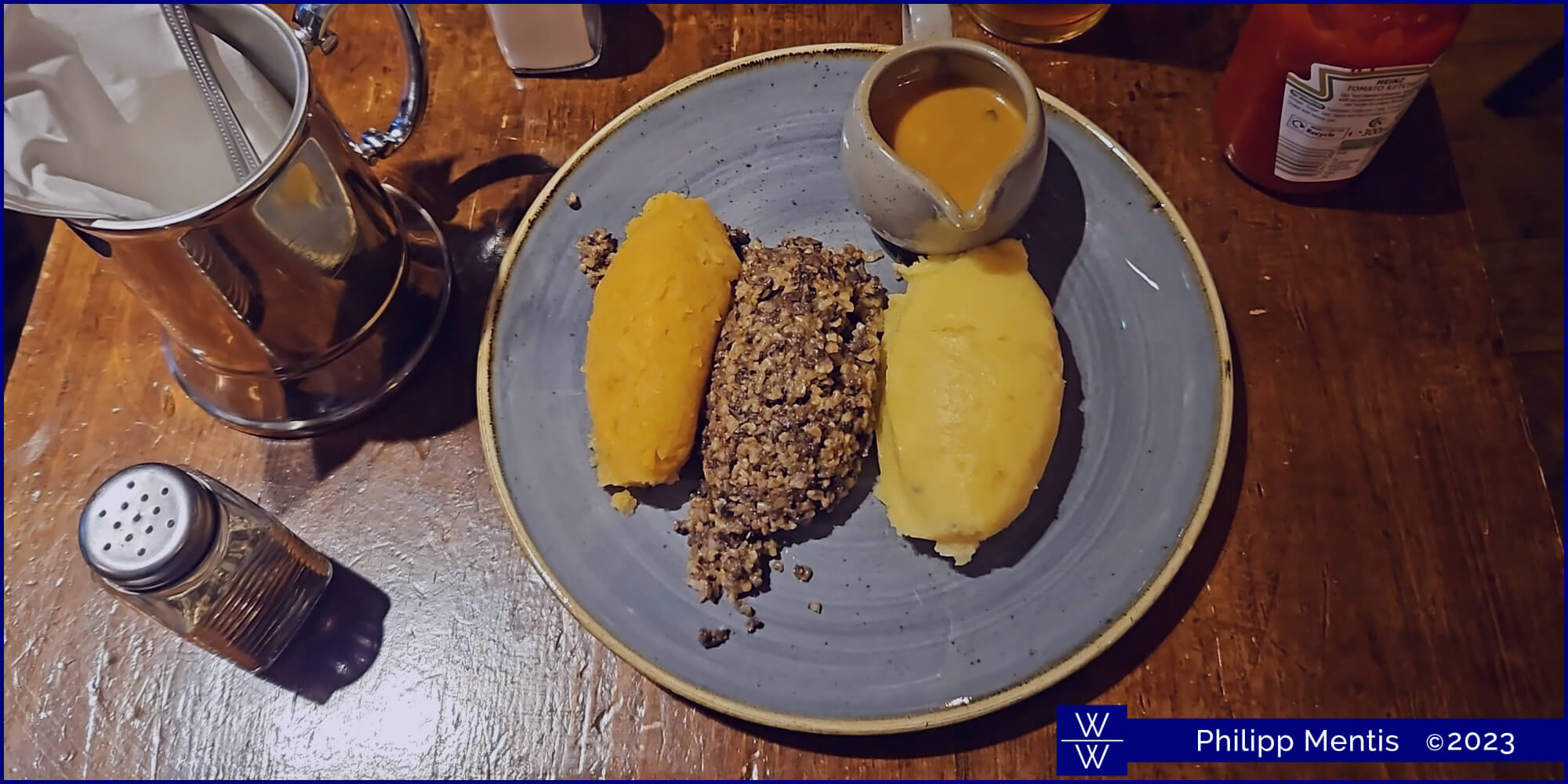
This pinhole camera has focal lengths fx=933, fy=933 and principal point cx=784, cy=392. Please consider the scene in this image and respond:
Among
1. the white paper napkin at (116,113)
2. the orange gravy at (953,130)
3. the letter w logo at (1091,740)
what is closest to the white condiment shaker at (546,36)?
the white paper napkin at (116,113)

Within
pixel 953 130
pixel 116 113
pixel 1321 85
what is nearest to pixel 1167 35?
pixel 1321 85

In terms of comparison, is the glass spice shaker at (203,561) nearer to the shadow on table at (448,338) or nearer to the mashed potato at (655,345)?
the shadow on table at (448,338)

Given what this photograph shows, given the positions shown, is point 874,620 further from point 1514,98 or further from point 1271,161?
point 1514,98

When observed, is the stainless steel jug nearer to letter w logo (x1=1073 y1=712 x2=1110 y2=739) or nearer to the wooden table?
the wooden table

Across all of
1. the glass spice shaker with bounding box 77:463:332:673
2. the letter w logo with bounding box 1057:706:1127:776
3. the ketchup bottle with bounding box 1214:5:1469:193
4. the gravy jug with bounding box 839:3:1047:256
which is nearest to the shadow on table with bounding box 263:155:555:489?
the glass spice shaker with bounding box 77:463:332:673

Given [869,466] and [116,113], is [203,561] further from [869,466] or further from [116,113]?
[869,466]
